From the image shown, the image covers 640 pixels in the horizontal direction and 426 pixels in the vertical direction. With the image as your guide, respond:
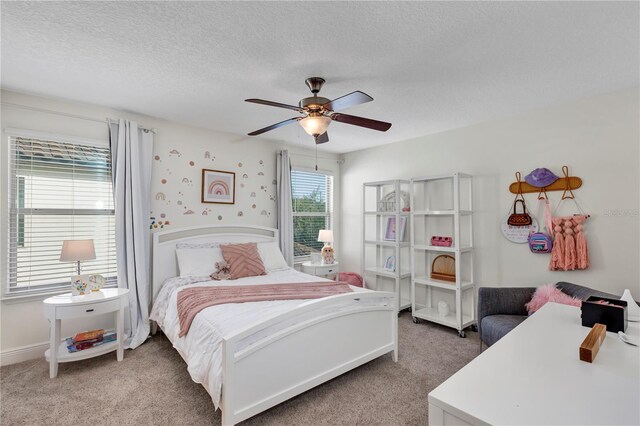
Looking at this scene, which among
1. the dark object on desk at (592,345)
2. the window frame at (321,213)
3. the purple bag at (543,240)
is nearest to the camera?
the dark object on desk at (592,345)

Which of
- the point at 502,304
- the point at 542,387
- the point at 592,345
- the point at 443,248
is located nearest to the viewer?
the point at 542,387

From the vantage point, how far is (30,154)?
112 inches

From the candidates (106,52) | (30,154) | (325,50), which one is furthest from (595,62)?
(30,154)

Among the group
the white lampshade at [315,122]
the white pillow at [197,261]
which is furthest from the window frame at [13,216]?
the white lampshade at [315,122]

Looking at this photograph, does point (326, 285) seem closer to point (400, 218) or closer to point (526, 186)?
point (400, 218)

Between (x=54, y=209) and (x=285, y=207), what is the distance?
256cm

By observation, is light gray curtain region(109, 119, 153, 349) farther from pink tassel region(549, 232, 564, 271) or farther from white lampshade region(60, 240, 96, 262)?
pink tassel region(549, 232, 564, 271)

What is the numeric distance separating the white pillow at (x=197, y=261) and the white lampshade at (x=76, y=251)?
2.80 feet

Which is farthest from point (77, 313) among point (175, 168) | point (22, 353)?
point (175, 168)

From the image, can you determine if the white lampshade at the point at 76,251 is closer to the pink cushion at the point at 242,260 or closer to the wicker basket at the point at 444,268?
the pink cushion at the point at 242,260

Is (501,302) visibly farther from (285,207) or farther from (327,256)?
(285,207)

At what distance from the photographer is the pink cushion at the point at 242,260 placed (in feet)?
11.4

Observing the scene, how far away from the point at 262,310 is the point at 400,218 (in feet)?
8.64

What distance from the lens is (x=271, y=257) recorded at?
3947mm
